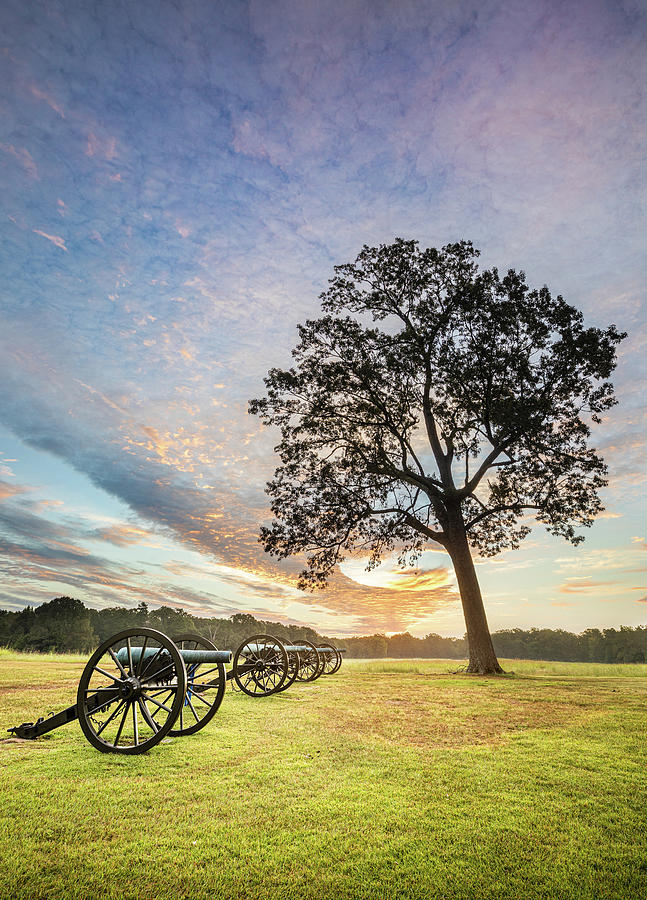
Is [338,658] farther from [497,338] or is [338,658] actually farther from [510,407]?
[497,338]

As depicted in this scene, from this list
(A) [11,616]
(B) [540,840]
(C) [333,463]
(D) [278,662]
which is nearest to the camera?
(B) [540,840]

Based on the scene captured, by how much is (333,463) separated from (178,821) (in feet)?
54.5

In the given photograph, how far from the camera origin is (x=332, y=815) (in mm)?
3439

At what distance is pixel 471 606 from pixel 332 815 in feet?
48.3

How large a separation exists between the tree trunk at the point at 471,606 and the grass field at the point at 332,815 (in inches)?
394

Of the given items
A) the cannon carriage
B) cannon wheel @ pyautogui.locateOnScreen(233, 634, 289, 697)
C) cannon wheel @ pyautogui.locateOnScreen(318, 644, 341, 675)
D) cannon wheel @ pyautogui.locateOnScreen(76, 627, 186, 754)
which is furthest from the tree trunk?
cannon wheel @ pyautogui.locateOnScreen(76, 627, 186, 754)

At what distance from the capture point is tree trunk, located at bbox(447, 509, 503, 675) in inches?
625

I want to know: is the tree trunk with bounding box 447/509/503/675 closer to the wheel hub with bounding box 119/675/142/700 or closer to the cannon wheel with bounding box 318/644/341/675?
the cannon wheel with bounding box 318/644/341/675

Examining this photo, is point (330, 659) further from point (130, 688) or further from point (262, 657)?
point (130, 688)

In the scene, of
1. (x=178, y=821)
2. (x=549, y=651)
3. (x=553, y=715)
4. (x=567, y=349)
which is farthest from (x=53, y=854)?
(x=549, y=651)

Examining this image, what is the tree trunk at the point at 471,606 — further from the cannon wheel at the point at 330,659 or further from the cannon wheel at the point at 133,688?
the cannon wheel at the point at 133,688

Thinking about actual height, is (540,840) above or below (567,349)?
below

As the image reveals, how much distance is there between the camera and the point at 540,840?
10.2ft

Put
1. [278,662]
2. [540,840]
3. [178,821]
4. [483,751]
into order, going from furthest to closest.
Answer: [278,662]
[483,751]
[178,821]
[540,840]
